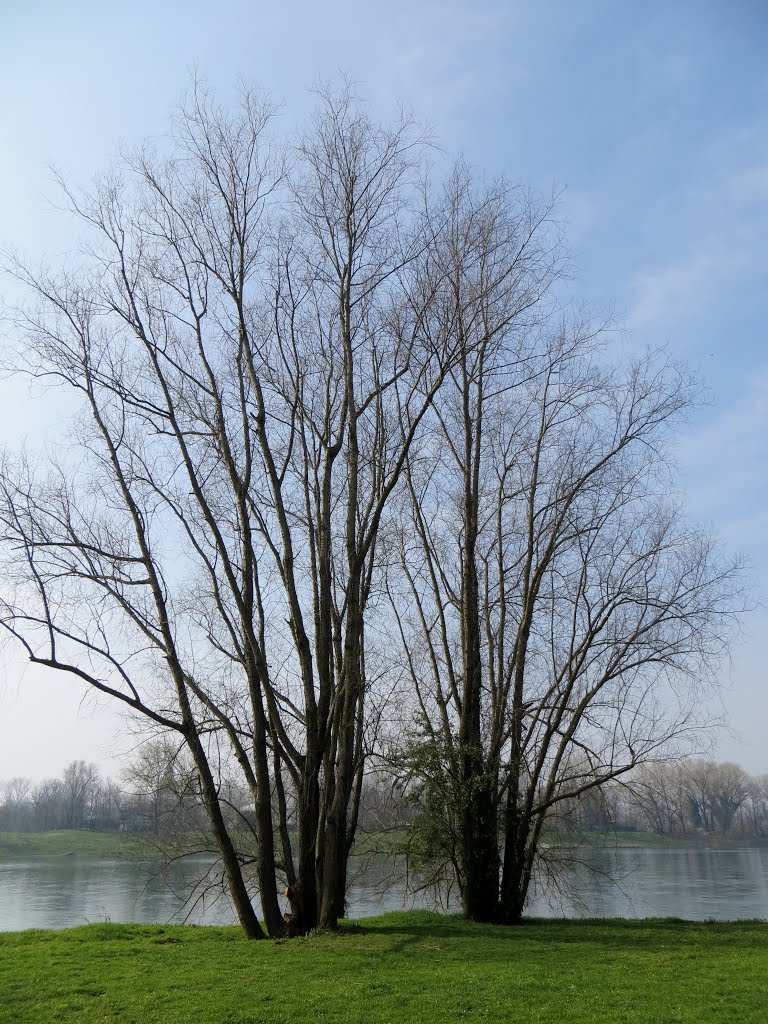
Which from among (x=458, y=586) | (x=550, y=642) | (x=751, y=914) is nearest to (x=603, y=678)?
(x=550, y=642)

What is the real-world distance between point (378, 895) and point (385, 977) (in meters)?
13.1

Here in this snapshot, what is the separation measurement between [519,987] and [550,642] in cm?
926

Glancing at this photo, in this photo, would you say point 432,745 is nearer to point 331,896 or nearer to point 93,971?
point 331,896

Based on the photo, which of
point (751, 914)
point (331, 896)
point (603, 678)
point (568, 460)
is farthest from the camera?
point (751, 914)

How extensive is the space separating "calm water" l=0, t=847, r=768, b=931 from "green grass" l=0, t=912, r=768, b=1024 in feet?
8.72

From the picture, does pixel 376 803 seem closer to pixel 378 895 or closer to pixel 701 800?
pixel 378 895

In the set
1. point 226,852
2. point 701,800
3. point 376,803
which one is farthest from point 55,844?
point 226,852

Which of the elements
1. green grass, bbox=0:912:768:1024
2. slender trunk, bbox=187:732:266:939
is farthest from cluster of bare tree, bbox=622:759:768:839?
slender trunk, bbox=187:732:266:939

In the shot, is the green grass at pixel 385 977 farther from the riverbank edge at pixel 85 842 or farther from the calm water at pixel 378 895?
the riverbank edge at pixel 85 842

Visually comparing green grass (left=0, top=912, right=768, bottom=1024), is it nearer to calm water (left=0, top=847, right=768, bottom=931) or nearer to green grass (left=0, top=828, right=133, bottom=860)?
calm water (left=0, top=847, right=768, bottom=931)

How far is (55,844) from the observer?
52688 millimetres

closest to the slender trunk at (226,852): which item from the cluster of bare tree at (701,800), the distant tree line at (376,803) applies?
the distant tree line at (376,803)

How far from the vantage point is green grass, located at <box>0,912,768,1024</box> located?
6184 millimetres

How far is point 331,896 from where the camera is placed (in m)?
11.0
